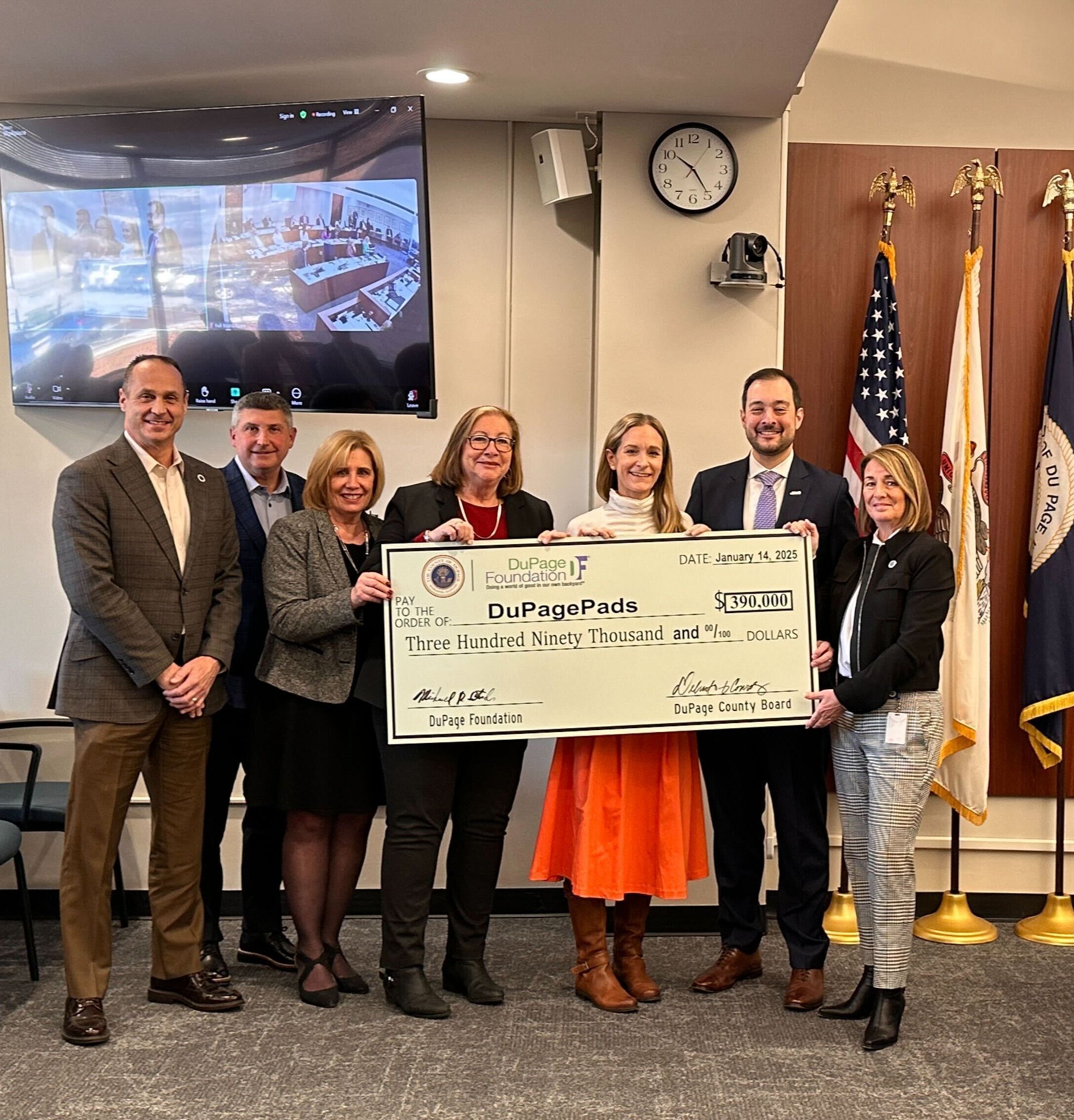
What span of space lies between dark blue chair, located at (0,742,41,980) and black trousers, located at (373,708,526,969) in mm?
1122

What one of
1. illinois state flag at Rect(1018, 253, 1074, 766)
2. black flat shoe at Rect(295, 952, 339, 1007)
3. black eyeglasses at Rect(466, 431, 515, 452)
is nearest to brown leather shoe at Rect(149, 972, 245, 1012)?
black flat shoe at Rect(295, 952, 339, 1007)

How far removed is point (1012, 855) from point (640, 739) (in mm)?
1975

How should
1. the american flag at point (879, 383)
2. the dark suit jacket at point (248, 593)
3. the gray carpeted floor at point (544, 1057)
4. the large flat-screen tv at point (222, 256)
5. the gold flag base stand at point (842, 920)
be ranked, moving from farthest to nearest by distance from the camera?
the american flag at point (879, 383) < the gold flag base stand at point (842, 920) < the large flat-screen tv at point (222, 256) < the dark suit jacket at point (248, 593) < the gray carpeted floor at point (544, 1057)

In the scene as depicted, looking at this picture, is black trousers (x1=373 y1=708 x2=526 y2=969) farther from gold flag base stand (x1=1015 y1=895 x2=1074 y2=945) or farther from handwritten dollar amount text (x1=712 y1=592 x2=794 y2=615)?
gold flag base stand (x1=1015 y1=895 x2=1074 y2=945)

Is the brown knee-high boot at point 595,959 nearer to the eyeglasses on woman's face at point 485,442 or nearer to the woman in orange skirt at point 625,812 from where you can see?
the woman in orange skirt at point 625,812

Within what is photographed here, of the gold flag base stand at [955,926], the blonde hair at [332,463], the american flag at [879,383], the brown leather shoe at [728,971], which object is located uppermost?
the american flag at [879,383]

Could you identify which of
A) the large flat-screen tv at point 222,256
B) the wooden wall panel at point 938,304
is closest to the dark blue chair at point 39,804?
the large flat-screen tv at point 222,256

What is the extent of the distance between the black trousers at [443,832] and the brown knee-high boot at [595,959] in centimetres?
27

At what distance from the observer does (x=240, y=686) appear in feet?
12.1

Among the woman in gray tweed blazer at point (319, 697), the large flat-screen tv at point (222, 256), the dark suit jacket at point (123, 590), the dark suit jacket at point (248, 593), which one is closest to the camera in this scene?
the dark suit jacket at point (123, 590)

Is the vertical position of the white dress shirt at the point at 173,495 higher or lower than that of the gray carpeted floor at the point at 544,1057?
higher

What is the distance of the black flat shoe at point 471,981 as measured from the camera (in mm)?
3533

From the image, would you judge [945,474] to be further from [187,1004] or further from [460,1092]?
[187,1004]

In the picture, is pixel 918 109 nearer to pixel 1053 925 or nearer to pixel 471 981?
pixel 1053 925
